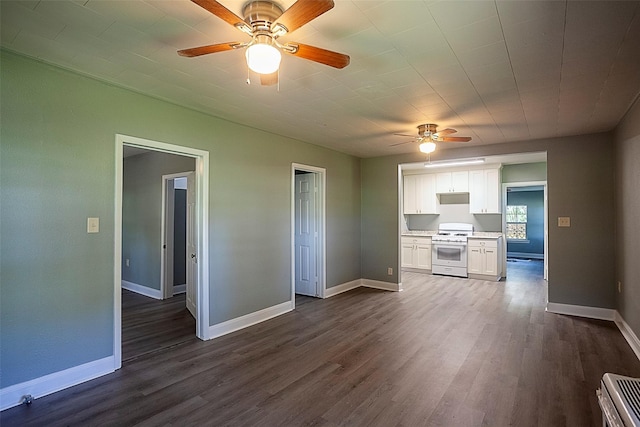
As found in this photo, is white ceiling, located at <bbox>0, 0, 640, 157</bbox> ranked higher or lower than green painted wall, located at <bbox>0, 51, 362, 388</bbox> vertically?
higher

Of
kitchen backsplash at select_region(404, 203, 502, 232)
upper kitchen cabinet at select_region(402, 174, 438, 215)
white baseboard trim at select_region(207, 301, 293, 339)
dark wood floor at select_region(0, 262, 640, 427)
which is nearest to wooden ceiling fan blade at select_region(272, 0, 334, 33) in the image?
dark wood floor at select_region(0, 262, 640, 427)

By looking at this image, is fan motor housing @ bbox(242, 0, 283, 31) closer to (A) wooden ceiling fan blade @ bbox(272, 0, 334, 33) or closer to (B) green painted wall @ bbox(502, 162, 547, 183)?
(A) wooden ceiling fan blade @ bbox(272, 0, 334, 33)

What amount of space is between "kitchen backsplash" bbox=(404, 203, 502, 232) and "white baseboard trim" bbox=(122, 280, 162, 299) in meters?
5.99

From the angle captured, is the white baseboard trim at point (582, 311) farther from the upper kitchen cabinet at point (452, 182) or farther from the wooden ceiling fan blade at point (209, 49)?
the wooden ceiling fan blade at point (209, 49)

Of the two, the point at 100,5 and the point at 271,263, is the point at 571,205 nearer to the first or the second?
the point at 271,263

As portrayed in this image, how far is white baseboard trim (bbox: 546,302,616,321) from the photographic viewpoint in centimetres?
431

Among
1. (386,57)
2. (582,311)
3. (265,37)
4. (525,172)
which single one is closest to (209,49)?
(265,37)

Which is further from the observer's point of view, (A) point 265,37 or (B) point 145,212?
(B) point 145,212

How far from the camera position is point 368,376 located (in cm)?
278

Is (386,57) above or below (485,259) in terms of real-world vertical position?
above

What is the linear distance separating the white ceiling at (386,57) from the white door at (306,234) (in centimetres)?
187

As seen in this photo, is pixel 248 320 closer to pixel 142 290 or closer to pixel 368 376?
pixel 368 376

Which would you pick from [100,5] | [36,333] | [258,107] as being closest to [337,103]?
[258,107]

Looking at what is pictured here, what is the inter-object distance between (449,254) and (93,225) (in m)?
6.67
